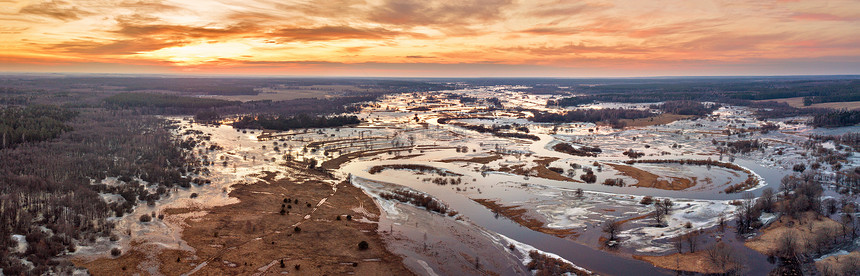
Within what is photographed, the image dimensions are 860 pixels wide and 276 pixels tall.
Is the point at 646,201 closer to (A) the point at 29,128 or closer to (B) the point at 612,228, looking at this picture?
(B) the point at 612,228

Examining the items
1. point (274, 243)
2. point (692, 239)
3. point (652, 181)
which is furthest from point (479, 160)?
point (274, 243)

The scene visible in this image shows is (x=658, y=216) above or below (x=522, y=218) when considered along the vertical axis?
above

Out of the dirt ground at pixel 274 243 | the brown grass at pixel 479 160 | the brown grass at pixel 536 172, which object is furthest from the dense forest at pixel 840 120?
the dirt ground at pixel 274 243

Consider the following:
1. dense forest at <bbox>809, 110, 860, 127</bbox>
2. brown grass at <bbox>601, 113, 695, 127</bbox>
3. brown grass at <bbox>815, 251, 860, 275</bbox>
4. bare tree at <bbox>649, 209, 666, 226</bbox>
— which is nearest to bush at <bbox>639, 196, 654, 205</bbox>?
bare tree at <bbox>649, 209, 666, 226</bbox>

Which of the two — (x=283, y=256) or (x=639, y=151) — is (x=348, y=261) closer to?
(x=283, y=256)

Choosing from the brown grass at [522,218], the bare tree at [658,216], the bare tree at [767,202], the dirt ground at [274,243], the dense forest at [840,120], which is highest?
the dense forest at [840,120]

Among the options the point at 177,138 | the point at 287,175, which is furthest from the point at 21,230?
the point at 177,138

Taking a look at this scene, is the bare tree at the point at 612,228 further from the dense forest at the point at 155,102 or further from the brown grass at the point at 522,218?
the dense forest at the point at 155,102
